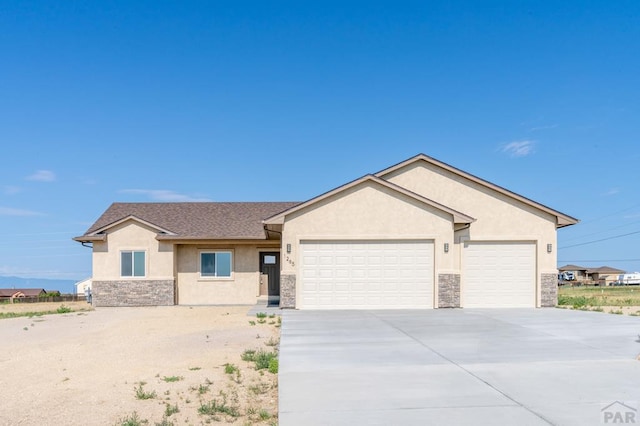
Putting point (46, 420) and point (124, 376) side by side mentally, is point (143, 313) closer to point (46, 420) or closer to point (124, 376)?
point (124, 376)

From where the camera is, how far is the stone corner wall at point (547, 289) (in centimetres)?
1892

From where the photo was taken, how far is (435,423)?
18.0 ft

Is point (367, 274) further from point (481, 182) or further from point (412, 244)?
point (481, 182)

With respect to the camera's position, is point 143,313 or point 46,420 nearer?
point 46,420

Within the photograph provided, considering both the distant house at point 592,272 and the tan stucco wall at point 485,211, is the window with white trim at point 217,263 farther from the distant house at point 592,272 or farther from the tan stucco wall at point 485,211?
the distant house at point 592,272

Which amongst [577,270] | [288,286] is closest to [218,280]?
[288,286]

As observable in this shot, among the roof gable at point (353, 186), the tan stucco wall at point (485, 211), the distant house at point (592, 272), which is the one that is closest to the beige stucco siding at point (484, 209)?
the tan stucco wall at point (485, 211)

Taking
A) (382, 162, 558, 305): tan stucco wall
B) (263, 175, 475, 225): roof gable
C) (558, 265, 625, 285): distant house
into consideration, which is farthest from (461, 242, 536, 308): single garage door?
(558, 265, 625, 285): distant house

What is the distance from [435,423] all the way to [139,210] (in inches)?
909

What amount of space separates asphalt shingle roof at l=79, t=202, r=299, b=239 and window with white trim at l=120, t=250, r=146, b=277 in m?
1.43

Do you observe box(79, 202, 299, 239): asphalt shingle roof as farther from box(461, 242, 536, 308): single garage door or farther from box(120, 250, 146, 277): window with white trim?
box(461, 242, 536, 308): single garage door

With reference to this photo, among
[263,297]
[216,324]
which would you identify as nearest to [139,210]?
[263,297]

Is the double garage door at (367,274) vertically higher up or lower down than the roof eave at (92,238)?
lower down

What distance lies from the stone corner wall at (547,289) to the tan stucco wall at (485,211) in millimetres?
177
